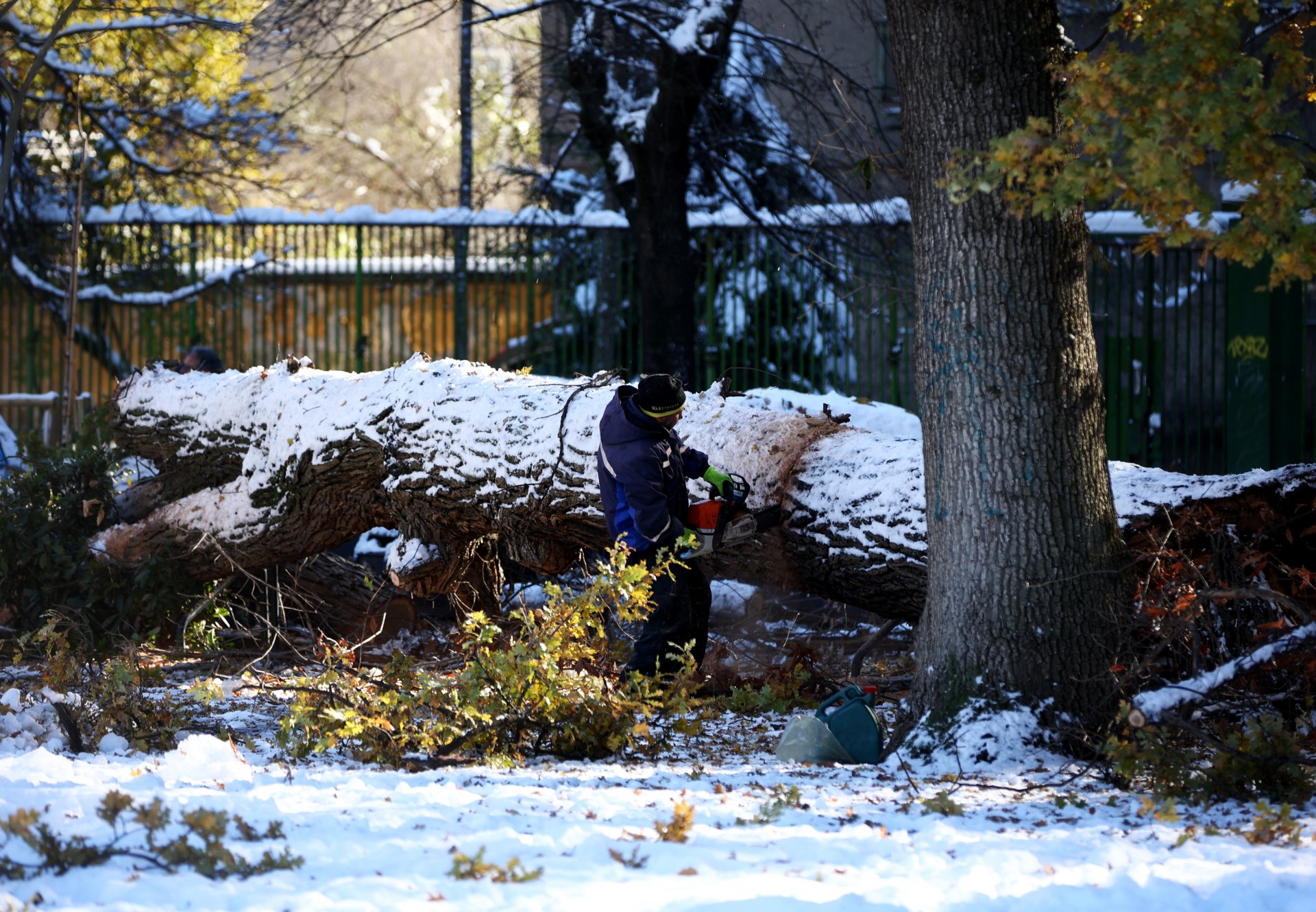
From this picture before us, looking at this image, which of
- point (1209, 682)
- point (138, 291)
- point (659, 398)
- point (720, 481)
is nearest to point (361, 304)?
point (138, 291)

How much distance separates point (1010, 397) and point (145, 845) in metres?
2.81

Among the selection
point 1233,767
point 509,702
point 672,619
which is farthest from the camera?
point 672,619

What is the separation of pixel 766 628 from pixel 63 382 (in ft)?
23.3

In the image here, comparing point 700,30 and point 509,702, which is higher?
point 700,30

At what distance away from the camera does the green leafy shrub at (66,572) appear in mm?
6652

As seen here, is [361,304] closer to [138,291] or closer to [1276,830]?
[138,291]

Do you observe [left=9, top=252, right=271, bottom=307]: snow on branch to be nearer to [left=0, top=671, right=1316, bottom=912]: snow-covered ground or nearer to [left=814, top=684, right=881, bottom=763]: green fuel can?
[left=0, top=671, right=1316, bottom=912]: snow-covered ground

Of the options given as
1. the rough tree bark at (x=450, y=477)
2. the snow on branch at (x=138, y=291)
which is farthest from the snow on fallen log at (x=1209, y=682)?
the snow on branch at (x=138, y=291)

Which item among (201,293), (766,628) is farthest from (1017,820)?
(201,293)

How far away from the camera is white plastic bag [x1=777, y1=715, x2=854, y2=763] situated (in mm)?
4219

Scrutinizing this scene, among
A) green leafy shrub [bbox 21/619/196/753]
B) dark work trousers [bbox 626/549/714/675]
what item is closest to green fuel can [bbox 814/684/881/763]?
dark work trousers [bbox 626/549/714/675]

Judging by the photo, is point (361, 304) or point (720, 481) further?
point (361, 304)

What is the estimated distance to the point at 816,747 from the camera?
4227 mm

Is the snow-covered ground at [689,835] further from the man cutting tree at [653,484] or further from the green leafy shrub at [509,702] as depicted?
the man cutting tree at [653,484]
